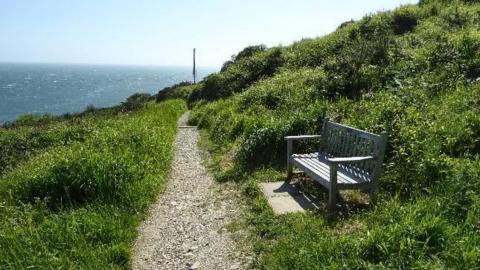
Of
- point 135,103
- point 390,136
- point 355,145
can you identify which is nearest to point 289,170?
point 355,145

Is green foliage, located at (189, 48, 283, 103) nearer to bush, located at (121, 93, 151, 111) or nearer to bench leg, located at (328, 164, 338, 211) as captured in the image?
bush, located at (121, 93, 151, 111)

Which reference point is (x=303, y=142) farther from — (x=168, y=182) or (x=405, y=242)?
(x=405, y=242)

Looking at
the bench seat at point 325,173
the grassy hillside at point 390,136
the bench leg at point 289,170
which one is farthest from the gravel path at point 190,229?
the bench seat at point 325,173

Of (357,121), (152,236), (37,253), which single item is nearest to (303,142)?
(357,121)

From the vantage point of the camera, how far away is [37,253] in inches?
208

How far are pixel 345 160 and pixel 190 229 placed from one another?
8.96 ft

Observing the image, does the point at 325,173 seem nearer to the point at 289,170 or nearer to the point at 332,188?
the point at 332,188

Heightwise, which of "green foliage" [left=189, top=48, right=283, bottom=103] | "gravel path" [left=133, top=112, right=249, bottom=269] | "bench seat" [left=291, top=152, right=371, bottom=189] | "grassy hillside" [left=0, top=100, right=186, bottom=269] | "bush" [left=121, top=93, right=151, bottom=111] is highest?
"green foliage" [left=189, top=48, right=283, bottom=103]

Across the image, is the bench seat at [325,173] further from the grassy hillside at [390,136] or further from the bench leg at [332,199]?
the grassy hillside at [390,136]

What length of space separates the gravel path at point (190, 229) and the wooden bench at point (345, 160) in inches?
62.4

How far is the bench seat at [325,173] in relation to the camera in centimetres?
671

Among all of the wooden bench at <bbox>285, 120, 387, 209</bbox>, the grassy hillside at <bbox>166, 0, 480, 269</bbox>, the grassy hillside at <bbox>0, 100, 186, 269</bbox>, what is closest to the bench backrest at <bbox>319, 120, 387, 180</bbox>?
the wooden bench at <bbox>285, 120, 387, 209</bbox>

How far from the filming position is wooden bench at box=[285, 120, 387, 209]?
6.59 meters

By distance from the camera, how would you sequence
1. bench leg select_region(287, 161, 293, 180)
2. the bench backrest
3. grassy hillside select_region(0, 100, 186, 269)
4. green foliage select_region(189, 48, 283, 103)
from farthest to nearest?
1. green foliage select_region(189, 48, 283, 103)
2. bench leg select_region(287, 161, 293, 180)
3. the bench backrest
4. grassy hillside select_region(0, 100, 186, 269)
